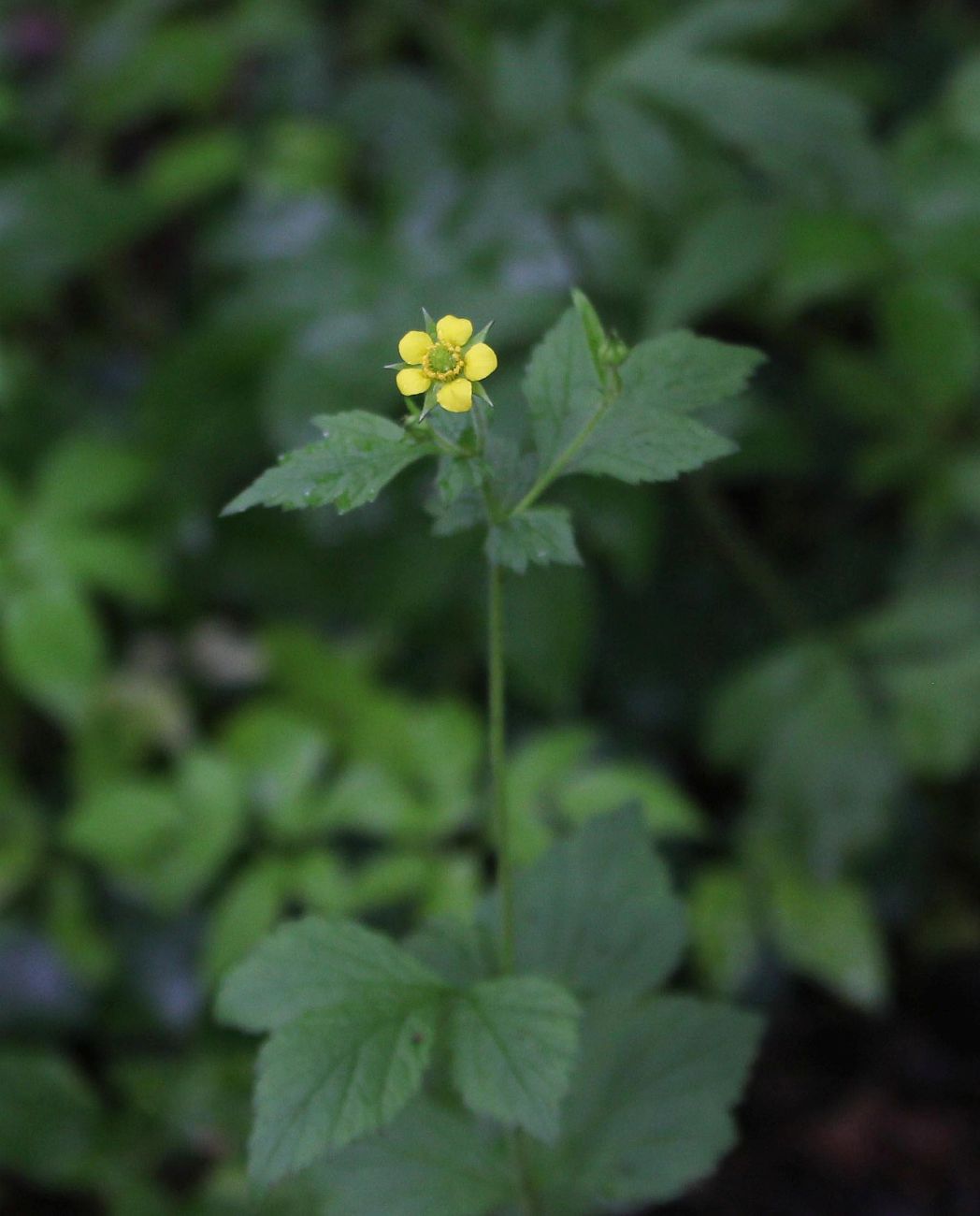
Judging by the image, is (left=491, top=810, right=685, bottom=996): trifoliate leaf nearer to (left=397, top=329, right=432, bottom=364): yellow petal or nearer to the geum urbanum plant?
the geum urbanum plant

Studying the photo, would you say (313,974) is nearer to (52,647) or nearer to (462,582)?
(52,647)

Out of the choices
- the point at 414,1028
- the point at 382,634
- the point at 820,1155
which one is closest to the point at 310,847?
the point at 382,634

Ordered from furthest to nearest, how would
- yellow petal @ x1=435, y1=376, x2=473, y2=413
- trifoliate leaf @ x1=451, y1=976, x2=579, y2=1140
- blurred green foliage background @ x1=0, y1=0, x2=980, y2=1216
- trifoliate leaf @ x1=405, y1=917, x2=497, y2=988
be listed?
blurred green foliage background @ x1=0, y1=0, x2=980, y2=1216
trifoliate leaf @ x1=405, y1=917, x2=497, y2=988
trifoliate leaf @ x1=451, y1=976, x2=579, y2=1140
yellow petal @ x1=435, y1=376, x2=473, y2=413

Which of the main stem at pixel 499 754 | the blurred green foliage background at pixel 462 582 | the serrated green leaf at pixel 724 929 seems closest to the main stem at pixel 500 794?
the main stem at pixel 499 754

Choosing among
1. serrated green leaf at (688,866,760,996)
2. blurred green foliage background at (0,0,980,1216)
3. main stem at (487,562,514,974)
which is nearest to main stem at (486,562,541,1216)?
main stem at (487,562,514,974)

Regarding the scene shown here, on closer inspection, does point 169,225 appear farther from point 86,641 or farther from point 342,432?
point 342,432

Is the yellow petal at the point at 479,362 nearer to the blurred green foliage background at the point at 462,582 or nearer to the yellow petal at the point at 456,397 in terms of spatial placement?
the yellow petal at the point at 456,397
